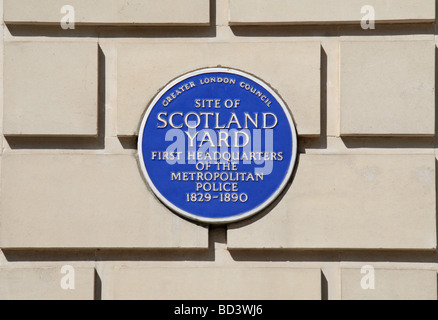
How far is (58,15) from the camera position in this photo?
5.66 metres

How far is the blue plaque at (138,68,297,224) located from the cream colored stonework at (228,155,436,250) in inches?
4.5

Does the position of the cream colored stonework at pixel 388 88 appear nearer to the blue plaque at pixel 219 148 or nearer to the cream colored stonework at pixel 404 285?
the blue plaque at pixel 219 148

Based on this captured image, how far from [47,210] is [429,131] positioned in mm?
2237

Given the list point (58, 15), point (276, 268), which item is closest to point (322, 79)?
point (276, 268)

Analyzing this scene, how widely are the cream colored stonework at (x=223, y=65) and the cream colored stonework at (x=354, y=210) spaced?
0.41 meters

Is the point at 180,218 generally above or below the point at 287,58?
below

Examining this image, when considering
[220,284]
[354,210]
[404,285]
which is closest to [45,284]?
[220,284]

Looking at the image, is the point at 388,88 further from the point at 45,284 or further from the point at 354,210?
the point at 45,284

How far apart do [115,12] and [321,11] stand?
3.91ft

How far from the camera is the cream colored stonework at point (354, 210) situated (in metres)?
5.53

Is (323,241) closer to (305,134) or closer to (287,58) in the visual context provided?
(305,134)

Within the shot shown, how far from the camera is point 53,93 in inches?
222

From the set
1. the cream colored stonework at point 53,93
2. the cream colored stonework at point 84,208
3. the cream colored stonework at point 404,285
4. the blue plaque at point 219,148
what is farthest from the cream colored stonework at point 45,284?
the cream colored stonework at point 404,285
